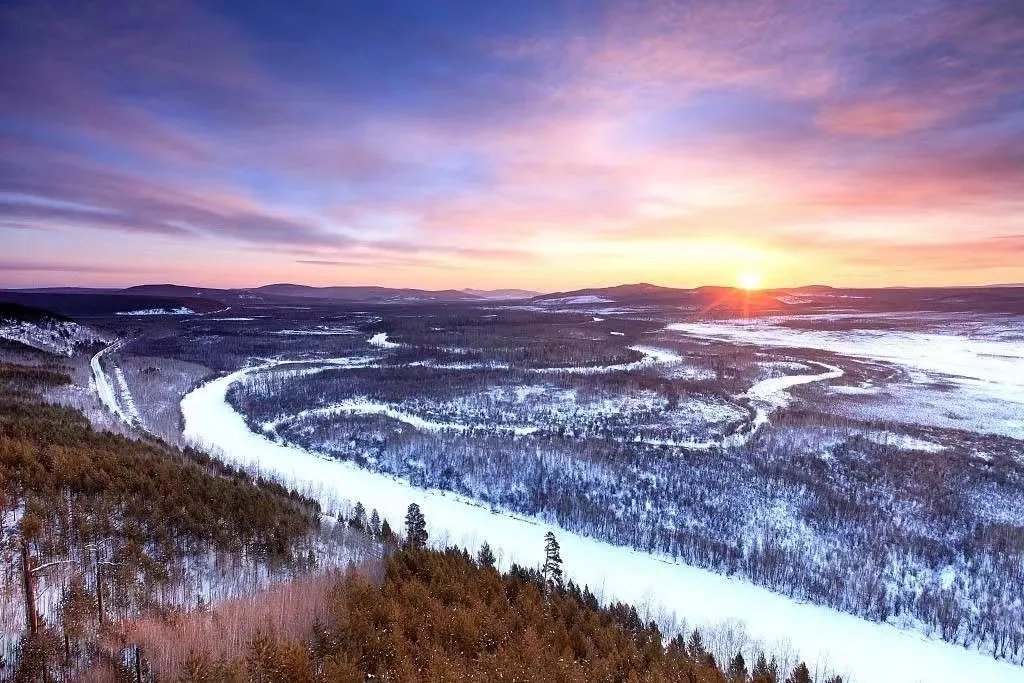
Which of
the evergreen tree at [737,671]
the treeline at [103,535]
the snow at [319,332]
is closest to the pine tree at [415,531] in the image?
the treeline at [103,535]

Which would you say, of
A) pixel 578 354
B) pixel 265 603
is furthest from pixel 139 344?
pixel 265 603

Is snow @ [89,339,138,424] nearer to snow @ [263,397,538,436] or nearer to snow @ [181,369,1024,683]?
snow @ [181,369,1024,683]

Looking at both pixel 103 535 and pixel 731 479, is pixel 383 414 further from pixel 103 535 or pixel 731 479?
pixel 103 535

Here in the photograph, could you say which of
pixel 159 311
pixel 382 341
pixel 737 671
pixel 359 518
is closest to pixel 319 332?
pixel 382 341

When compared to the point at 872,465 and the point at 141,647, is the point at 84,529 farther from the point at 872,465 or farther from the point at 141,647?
the point at 872,465

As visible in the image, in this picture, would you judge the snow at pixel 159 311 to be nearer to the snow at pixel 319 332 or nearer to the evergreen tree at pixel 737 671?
the snow at pixel 319 332

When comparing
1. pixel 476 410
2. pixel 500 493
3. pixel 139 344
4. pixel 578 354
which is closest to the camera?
pixel 500 493
